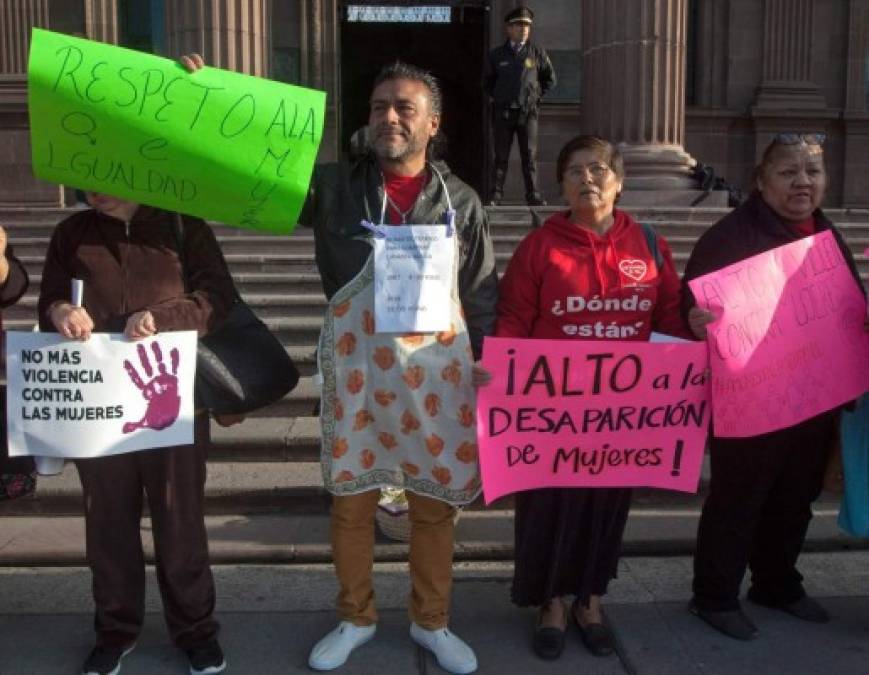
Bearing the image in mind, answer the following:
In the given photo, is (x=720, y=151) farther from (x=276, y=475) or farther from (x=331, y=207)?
(x=331, y=207)

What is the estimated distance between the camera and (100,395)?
2838mm

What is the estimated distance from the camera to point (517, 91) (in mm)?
8477

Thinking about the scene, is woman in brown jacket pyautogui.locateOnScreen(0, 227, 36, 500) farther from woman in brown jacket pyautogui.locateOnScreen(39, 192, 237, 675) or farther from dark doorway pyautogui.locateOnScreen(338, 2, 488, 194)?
dark doorway pyautogui.locateOnScreen(338, 2, 488, 194)

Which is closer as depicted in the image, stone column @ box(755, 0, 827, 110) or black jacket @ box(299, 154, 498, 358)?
black jacket @ box(299, 154, 498, 358)

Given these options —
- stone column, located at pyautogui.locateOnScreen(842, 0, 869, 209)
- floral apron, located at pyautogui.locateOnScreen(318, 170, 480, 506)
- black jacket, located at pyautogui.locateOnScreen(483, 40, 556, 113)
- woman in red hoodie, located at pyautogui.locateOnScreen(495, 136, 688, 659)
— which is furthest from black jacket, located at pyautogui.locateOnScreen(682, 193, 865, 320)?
stone column, located at pyautogui.locateOnScreen(842, 0, 869, 209)

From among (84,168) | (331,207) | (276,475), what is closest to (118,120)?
(84,168)

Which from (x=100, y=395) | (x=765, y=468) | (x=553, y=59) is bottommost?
(x=765, y=468)

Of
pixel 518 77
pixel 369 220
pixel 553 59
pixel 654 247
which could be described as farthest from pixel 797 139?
pixel 553 59

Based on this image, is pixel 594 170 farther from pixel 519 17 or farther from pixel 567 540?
pixel 519 17

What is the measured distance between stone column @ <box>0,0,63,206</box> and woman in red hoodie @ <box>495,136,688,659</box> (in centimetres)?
769

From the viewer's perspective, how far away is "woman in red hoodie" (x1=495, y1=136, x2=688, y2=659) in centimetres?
298

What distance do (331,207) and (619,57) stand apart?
591 cm

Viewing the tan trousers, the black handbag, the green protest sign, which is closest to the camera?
the green protest sign

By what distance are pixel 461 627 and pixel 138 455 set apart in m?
1.33
